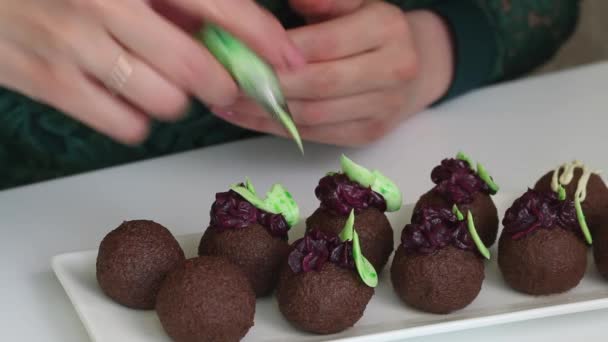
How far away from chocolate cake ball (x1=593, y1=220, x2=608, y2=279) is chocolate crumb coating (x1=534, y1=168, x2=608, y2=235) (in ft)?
0.09

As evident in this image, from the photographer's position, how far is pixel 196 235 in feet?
3.43

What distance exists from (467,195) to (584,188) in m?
0.14

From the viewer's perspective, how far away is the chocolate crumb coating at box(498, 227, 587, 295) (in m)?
0.94

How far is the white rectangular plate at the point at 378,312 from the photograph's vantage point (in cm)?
87

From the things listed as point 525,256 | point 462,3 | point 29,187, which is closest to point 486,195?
point 525,256

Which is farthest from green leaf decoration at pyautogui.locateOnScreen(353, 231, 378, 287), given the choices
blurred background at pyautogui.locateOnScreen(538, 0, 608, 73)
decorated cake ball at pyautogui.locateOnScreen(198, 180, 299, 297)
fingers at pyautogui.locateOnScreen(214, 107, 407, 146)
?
blurred background at pyautogui.locateOnScreen(538, 0, 608, 73)

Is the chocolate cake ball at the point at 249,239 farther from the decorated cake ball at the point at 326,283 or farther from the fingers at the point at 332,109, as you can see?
the fingers at the point at 332,109

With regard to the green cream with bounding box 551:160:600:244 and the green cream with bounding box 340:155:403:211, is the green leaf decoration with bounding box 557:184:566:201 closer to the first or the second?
the green cream with bounding box 551:160:600:244

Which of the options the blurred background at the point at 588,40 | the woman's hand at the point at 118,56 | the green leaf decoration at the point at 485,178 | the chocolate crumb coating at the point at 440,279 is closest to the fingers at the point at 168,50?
the woman's hand at the point at 118,56

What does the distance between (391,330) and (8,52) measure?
44 cm

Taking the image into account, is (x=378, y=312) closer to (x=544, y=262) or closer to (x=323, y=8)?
(x=544, y=262)

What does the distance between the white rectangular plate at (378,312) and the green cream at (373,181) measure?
0.09 meters

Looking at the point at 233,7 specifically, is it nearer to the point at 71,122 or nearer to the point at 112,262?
the point at 112,262

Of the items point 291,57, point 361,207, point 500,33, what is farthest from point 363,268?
point 500,33
